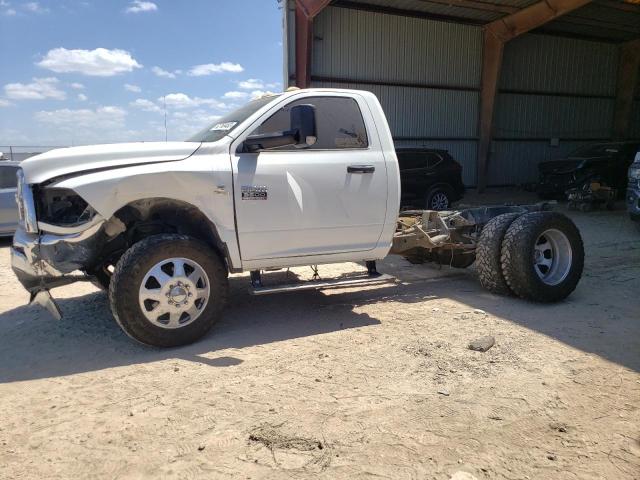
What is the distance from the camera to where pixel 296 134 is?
4.37 meters

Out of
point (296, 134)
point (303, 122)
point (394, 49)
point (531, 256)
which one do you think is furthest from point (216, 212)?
point (394, 49)

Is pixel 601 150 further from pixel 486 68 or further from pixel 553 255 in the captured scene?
pixel 553 255

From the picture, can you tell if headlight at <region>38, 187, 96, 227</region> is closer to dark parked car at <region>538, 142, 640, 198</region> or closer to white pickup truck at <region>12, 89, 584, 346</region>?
white pickup truck at <region>12, 89, 584, 346</region>

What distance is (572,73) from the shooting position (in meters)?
21.9

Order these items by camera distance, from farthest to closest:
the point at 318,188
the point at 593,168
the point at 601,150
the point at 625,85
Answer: the point at 625,85 → the point at 601,150 → the point at 593,168 → the point at 318,188

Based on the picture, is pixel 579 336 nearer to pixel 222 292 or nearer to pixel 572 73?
pixel 222 292

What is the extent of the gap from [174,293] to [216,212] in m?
0.75

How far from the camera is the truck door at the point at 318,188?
4.56m

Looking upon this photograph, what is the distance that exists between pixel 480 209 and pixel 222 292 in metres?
3.65

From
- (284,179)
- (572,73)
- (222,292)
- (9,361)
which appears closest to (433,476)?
(222,292)

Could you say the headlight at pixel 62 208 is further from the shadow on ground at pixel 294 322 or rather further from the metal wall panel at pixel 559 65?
the metal wall panel at pixel 559 65

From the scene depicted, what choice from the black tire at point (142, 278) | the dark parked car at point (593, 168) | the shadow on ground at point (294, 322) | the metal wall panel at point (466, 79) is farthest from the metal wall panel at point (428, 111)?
the black tire at point (142, 278)

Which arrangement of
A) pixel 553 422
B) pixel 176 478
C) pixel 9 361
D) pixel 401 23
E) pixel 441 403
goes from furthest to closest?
pixel 401 23, pixel 9 361, pixel 441 403, pixel 553 422, pixel 176 478

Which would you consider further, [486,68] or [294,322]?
[486,68]
